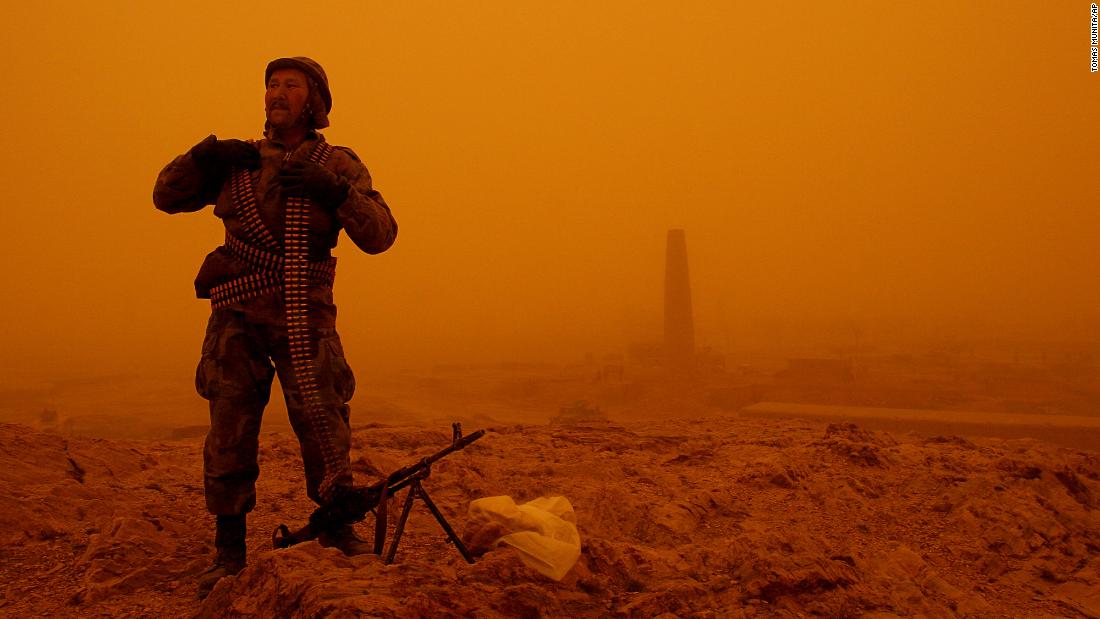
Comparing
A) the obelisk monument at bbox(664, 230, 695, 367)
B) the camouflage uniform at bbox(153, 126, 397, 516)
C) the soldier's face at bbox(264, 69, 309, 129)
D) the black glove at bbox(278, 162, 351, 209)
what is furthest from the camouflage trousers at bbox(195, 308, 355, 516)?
the obelisk monument at bbox(664, 230, 695, 367)

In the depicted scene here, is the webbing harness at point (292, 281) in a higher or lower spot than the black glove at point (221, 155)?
lower

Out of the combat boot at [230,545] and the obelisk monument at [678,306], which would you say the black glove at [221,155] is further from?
the obelisk monument at [678,306]

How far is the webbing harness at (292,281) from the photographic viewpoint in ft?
8.84

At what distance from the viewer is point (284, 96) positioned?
2822 millimetres

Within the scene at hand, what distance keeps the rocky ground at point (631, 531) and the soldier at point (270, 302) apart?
1.38 feet

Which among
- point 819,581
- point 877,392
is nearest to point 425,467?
point 819,581

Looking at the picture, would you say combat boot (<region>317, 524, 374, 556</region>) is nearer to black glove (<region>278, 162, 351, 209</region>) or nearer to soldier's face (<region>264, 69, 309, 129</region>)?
black glove (<region>278, 162, 351, 209</region>)

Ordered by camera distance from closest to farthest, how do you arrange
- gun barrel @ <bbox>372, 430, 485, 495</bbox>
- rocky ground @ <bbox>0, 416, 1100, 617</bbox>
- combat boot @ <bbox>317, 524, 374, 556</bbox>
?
rocky ground @ <bbox>0, 416, 1100, 617</bbox> < gun barrel @ <bbox>372, 430, 485, 495</bbox> < combat boot @ <bbox>317, 524, 374, 556</bbox>

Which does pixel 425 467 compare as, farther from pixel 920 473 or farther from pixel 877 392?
pixel 877 392

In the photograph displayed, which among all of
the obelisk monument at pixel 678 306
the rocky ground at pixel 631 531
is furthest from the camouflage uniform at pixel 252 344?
the obelisk monument at pixel 678 306

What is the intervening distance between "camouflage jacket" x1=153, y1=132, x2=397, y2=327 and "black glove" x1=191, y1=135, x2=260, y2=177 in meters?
0.04

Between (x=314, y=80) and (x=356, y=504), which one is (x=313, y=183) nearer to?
(x=314, y=80)

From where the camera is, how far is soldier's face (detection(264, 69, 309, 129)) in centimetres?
282

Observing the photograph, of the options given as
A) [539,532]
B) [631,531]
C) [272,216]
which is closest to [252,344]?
[272,216]
